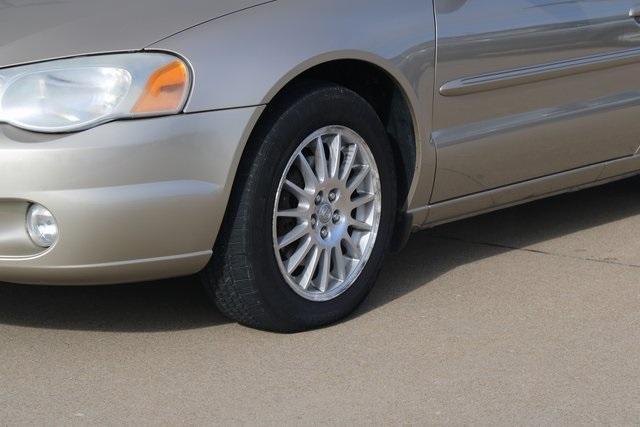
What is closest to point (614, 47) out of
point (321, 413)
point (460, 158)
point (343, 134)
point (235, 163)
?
point (460, 158)

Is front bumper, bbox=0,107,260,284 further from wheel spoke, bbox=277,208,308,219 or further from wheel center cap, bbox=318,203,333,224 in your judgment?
wheel center cap, bbox=318,203,333,224

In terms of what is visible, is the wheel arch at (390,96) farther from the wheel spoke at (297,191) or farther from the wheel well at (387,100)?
the wheel spoke at (297,191)

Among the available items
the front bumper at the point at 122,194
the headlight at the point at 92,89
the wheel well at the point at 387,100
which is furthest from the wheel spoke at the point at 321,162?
the headlight at the point at 92,89

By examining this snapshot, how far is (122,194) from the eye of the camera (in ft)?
13.0

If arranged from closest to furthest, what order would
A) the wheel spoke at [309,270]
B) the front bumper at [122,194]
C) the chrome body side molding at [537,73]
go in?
the front bumper at [122,194] < the wheel spoke at [309,270] < the chrome body side molding at [537,73]

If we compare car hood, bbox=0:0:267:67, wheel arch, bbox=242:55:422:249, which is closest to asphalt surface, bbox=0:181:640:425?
A: wheel arch, bbox=242:55:422:249

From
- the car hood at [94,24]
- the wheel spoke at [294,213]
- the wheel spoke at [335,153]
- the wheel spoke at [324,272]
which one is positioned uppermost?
the car hood at [94,24]

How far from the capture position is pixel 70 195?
12.9ft

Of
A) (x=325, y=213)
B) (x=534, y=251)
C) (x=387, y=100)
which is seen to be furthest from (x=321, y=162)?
(x=534, y=251)

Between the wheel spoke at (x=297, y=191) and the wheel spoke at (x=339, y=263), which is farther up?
the wheel spoke at (x=297, y=191)

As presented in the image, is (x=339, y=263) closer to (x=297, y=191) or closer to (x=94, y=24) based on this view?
(x=297, y=191)

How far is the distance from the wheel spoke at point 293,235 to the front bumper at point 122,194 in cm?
30

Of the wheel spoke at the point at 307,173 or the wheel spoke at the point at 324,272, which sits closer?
the wheel spoke at the point at 307,173

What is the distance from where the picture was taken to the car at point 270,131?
399 cm
